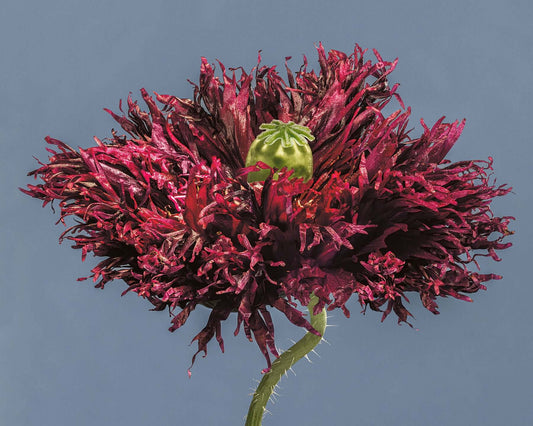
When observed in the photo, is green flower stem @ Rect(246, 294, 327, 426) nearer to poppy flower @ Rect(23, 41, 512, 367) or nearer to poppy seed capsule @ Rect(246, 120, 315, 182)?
poppy flower @ Rect(23, 41, 512, 367)

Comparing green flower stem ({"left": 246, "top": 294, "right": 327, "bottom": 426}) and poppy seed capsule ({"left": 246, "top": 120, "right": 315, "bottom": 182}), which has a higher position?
poppy seed capsule ({"left": 246, "top": 120, "right": 315, "bottom": 182})

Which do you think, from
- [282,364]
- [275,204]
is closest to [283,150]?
[275,204]

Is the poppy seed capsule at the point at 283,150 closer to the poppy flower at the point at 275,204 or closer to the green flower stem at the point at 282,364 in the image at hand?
the poppy flower at the point at 275,204

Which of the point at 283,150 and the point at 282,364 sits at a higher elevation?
the point at 283,150

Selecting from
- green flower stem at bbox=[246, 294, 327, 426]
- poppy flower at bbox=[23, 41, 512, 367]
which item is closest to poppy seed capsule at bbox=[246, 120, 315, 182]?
poppy flower at bbox=[23, 41, 512, 367]

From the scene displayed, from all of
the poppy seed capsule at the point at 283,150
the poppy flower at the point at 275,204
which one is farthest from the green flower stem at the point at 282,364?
the poppy seed capsule at the point at 283,150

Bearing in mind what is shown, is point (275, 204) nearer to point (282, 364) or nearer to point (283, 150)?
point (283, 150)

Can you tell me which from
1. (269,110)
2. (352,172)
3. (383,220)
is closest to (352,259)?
(383,220)
